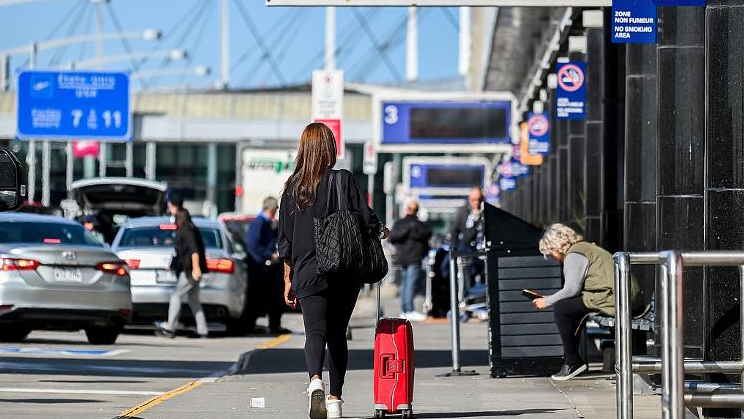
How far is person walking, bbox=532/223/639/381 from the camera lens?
1363cm

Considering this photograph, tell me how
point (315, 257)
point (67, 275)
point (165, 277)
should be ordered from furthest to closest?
point (165, 277) → point (67, 275) → point (315, 257)

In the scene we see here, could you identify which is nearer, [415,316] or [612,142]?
[612,142]

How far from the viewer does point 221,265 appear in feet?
71.3

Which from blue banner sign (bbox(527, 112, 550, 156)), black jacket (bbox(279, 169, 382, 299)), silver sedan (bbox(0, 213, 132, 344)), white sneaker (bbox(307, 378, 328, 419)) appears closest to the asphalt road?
silver sedan (bbox(0, 213, 132, 344))

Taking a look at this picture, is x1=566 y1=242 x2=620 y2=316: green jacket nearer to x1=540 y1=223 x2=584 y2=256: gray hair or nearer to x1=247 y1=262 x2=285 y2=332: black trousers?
x1=540 y1=223 x2=584 y2=256: gray hair

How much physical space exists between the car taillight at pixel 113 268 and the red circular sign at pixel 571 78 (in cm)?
725

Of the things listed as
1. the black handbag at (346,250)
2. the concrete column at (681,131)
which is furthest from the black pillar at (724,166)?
the concrete column at (681,131)

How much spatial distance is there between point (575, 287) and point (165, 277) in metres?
8.92

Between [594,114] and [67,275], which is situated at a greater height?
[594,114]

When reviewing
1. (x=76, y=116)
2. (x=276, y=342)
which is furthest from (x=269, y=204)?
(x=76, y=116)

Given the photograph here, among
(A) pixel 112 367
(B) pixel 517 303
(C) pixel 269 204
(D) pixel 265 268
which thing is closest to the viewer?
(B) pixel 517 303

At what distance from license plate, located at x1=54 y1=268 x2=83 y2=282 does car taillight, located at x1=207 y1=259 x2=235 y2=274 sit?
10.2 ft

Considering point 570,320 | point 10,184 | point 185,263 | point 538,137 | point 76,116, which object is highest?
point 76,116

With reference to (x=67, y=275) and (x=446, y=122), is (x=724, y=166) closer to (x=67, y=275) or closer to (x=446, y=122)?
(x=67, y=275)
